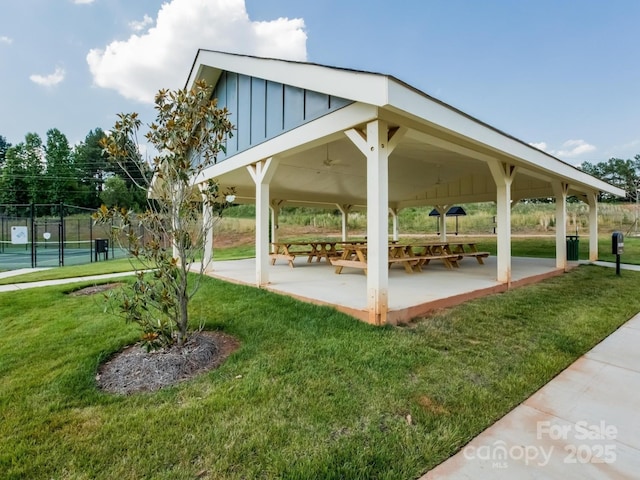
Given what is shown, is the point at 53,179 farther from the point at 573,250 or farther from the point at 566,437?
the point at 566,437

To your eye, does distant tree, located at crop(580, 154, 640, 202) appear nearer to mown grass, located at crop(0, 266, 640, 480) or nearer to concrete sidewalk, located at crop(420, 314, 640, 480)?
mown grass, located at crop(0, 266, 640, 480)

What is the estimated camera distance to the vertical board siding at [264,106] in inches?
180

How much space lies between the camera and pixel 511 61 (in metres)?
15.2

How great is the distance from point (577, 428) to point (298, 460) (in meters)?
1.91

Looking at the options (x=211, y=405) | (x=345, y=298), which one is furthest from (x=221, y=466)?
(x=345, y=298)

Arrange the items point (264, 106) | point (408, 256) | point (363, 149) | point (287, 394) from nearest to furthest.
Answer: point (287, 394), point (363, 149), point (264, 106), point (408, 256)

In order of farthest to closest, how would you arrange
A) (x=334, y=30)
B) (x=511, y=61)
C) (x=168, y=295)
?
(x=511, y=61)
(x=334, y=30)
(x=168, y=295)

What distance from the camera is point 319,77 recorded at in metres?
3.99

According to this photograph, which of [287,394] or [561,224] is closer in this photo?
[287,394]

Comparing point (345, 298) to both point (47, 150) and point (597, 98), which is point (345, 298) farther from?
point (47, 150)

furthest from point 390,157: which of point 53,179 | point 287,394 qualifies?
point 53,179

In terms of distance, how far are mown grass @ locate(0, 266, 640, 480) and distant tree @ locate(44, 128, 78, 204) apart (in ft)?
125

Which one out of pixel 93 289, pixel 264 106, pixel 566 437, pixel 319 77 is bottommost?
pixel 566 437

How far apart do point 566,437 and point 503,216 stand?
4570 mm
